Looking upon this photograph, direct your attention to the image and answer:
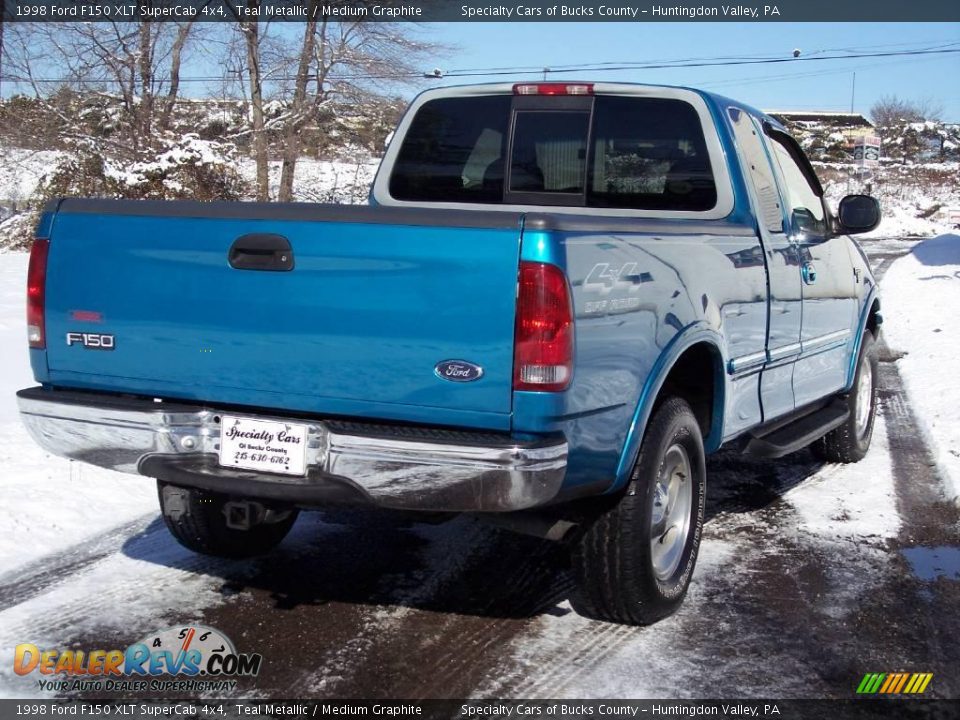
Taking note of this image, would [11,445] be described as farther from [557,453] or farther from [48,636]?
[557,453]

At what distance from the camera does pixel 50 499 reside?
516 cm

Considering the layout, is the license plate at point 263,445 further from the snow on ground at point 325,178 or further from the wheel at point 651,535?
the snow on ground at point 325,178

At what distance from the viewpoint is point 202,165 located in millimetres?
18516

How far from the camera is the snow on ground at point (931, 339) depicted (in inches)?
285

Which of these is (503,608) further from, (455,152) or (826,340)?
(826,340)

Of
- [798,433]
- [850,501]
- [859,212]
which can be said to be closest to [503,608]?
[798,433]

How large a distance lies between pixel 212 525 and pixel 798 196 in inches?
138

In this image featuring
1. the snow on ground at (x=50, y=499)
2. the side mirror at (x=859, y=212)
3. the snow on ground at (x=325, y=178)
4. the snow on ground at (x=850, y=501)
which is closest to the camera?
the snow on ground at (x=50, y=499)

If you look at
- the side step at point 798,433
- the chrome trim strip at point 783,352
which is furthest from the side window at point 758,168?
the side step at point 798,433

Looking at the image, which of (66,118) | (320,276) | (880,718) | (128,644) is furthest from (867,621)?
(66,118)

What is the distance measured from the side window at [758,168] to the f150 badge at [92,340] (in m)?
2.90

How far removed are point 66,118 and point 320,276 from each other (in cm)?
1826

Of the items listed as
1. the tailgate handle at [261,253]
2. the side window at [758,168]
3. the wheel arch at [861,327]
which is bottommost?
the wheel arch at [861,327]

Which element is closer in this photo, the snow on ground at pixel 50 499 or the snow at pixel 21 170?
the snow on ground at pixel 50 499
